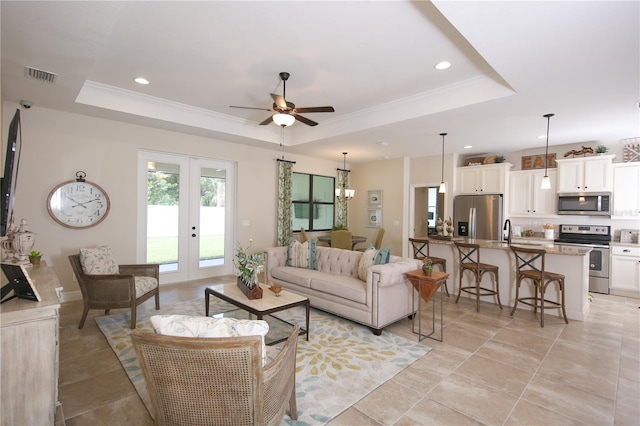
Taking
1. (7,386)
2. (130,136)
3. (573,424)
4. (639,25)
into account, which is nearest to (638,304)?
(573,424)

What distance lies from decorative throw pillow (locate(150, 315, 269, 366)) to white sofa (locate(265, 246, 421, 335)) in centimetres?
220

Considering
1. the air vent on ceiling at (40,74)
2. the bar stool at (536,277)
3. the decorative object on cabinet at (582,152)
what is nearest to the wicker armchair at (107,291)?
the air vent on ceiling at (40,74)

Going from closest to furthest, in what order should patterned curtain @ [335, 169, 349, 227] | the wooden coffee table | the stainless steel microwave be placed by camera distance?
the wooden coffee table, the stainless steel microwave, patterned curtain @ [335, 169, 349, 227]

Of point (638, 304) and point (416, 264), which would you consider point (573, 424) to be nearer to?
point (416, 264)

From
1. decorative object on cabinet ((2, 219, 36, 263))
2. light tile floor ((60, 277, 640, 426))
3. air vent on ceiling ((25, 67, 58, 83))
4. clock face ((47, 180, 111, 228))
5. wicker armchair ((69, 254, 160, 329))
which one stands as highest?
air vent on ceiling ((25, 67, 58, 83))

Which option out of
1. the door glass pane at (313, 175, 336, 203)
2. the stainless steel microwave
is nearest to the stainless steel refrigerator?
the stainless steel microwave

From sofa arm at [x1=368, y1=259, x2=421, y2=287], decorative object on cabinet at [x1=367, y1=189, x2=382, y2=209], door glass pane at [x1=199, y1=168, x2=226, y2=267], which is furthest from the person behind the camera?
decorative object on cabinet at [x1=367, y1=189, x2=382, y2=209]

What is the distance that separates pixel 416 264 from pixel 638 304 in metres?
3.97

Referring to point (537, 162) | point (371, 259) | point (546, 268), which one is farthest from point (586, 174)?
point (371, 259)

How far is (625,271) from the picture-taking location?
5352 mm

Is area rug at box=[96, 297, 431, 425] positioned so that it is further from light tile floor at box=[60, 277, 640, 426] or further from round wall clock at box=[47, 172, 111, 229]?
round wall clock at box=[47, 172, 111, 229]

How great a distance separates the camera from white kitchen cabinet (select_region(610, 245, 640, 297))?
5254mm

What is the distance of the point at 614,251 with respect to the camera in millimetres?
5473

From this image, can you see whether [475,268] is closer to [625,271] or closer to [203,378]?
[625,271]
